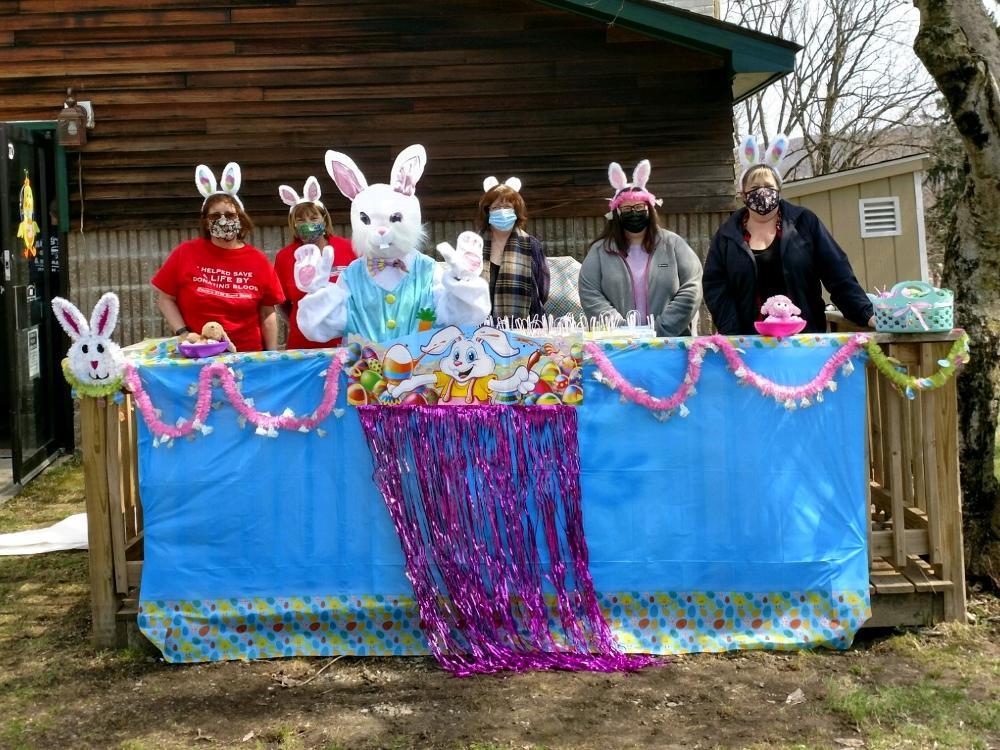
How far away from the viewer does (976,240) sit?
193 inches

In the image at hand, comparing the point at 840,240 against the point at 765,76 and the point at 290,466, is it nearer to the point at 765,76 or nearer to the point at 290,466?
the point at 765,76

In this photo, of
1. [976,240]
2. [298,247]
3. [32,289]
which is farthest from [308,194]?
[976,240]

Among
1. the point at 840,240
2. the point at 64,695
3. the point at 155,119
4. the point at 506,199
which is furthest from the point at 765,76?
the point at 64,695

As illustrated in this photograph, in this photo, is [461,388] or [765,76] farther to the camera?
[765,76]

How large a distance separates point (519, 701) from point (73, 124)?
6.52 meters

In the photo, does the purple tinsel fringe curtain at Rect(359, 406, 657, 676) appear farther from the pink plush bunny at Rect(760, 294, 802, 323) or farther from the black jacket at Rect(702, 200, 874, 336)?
the black jacket at Rect(702, 200, 874, 336)

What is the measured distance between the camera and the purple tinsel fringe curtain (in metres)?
4.29

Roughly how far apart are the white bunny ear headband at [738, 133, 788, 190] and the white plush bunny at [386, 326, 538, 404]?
4.66 feet

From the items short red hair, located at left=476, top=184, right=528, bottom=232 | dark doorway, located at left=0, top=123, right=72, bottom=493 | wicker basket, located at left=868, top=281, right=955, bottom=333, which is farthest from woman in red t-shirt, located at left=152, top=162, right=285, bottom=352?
dark doorway, located at left=0, top=123, right=72, bottom=493

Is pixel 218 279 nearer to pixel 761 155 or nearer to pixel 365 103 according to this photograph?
pixel 761 155

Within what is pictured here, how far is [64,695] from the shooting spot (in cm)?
408

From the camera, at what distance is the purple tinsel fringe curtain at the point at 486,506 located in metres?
4.29

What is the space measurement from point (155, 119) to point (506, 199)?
445 cm

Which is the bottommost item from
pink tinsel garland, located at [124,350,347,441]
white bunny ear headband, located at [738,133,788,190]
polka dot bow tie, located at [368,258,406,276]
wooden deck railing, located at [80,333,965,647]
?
wooden deck railing, located at [80,333,965,647]
